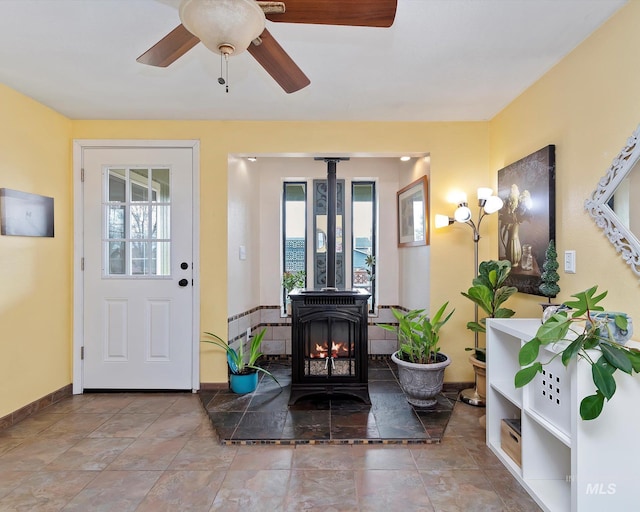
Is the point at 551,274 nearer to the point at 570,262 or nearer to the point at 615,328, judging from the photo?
the point at 570,262

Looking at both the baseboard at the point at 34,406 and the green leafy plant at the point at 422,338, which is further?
the green leafy plant at the point at 422,338

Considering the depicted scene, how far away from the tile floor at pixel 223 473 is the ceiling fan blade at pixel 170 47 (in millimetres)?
1952

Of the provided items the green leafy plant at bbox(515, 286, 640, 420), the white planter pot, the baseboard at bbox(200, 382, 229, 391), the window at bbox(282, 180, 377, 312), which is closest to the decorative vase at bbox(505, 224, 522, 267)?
the white planter pot

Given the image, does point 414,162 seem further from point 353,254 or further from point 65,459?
point 65,459

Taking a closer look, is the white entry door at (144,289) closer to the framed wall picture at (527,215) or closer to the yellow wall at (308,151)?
the yellow wall at (308,151)

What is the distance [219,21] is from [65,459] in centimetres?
233

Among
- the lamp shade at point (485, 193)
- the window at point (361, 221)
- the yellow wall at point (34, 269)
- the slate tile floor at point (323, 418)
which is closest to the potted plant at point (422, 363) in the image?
the slate tile floor at point (323, 418)

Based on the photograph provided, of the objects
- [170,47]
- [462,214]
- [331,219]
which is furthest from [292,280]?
[170,47]

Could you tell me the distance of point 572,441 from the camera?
142 cm

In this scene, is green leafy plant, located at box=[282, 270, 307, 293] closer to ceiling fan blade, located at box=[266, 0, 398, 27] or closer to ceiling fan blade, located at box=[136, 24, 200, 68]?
ceiling fan blade, located at box=[136, 24, 200, 68]

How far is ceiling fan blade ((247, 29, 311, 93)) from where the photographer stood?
1435 mm

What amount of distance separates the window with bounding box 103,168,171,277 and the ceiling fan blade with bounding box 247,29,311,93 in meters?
1.70

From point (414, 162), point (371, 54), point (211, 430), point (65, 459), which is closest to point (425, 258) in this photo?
point (414, 162)

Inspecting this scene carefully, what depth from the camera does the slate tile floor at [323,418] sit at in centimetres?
218
